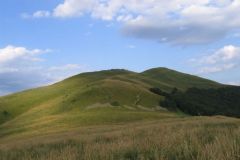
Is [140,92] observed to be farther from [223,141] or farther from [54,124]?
[223,141]

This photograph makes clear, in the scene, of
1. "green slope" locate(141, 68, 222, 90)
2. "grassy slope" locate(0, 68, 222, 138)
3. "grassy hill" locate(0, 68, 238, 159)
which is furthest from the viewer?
"green slope" locate(141, 68, 222, 90)

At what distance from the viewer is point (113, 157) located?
31.1 ft

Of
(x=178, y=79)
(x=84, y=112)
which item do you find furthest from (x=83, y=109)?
(x=178, y=79)

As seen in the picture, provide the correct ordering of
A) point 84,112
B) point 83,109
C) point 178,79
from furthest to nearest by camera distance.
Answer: point 178,79
point 83,109
point 84,112

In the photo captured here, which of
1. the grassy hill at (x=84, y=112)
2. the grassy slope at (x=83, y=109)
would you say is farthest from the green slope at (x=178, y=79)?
the grassy slope at (x=83, y=109)

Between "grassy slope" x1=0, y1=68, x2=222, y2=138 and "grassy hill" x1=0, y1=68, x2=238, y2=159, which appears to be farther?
"grassy slope" x1=0, y1=68, x2=222, y2=138

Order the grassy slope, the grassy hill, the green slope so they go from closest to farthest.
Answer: the grassy hill, the grassy slope, the green slope

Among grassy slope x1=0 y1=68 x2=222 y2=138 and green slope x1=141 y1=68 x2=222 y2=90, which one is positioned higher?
green slope x1=141 y1=68 x2=222 y2=90

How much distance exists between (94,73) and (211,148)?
15929 cm

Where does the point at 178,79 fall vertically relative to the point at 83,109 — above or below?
above

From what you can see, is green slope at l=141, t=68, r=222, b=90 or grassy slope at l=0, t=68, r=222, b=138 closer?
grassy slope at l=0, t=68, r=222, b=138

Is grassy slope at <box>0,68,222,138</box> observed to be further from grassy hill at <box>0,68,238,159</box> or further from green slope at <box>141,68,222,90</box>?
green slope at <box>141,68,222,90</box>

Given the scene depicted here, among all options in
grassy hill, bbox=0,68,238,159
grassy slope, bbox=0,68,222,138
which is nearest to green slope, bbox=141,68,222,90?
grassy hill, bbox=0,68,238,159

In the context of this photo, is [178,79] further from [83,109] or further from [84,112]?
[84,112]
